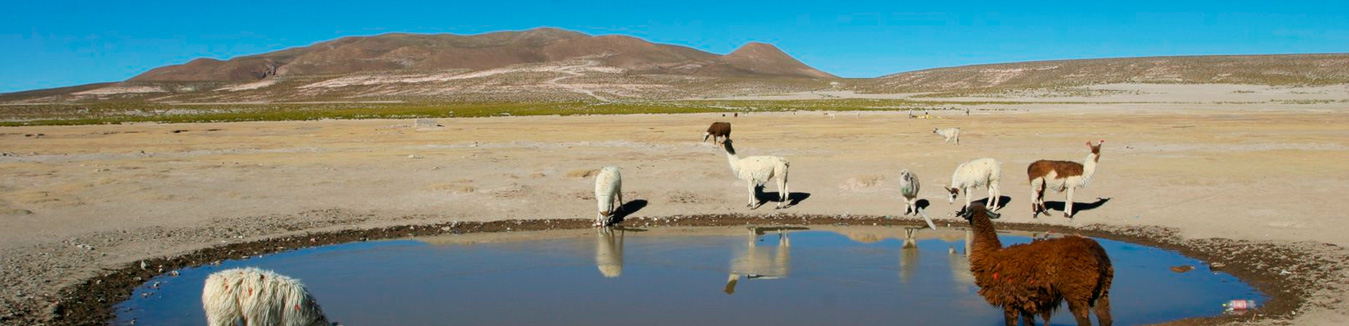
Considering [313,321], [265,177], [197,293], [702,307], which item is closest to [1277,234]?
[702,307]

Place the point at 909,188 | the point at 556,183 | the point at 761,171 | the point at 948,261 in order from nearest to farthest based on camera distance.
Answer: the point at 948,261, the point at 909,188, the point at 761,171, the point at 556,183

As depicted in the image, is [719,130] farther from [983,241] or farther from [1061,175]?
[983,241]

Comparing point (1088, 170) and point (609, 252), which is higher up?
point (1088, 170)

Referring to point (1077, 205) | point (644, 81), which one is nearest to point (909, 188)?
point (1077, 205)

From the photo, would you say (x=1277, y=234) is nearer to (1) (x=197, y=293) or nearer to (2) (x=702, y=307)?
(2) (x=702, y=307)

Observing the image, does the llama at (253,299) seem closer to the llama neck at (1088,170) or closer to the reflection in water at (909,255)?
the reflection in water at (909,255)

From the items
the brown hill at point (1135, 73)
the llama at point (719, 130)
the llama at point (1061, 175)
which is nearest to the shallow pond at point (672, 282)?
the llama at point (1061, 175)

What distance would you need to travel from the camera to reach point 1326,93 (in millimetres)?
71250

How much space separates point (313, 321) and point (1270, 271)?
37.2 ft

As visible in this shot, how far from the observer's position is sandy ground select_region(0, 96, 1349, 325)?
14.5 m

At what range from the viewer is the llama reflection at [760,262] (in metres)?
11.9

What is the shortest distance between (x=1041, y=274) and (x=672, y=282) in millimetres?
5239

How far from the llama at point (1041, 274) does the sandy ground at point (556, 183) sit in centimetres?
311

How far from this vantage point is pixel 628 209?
1789cm
